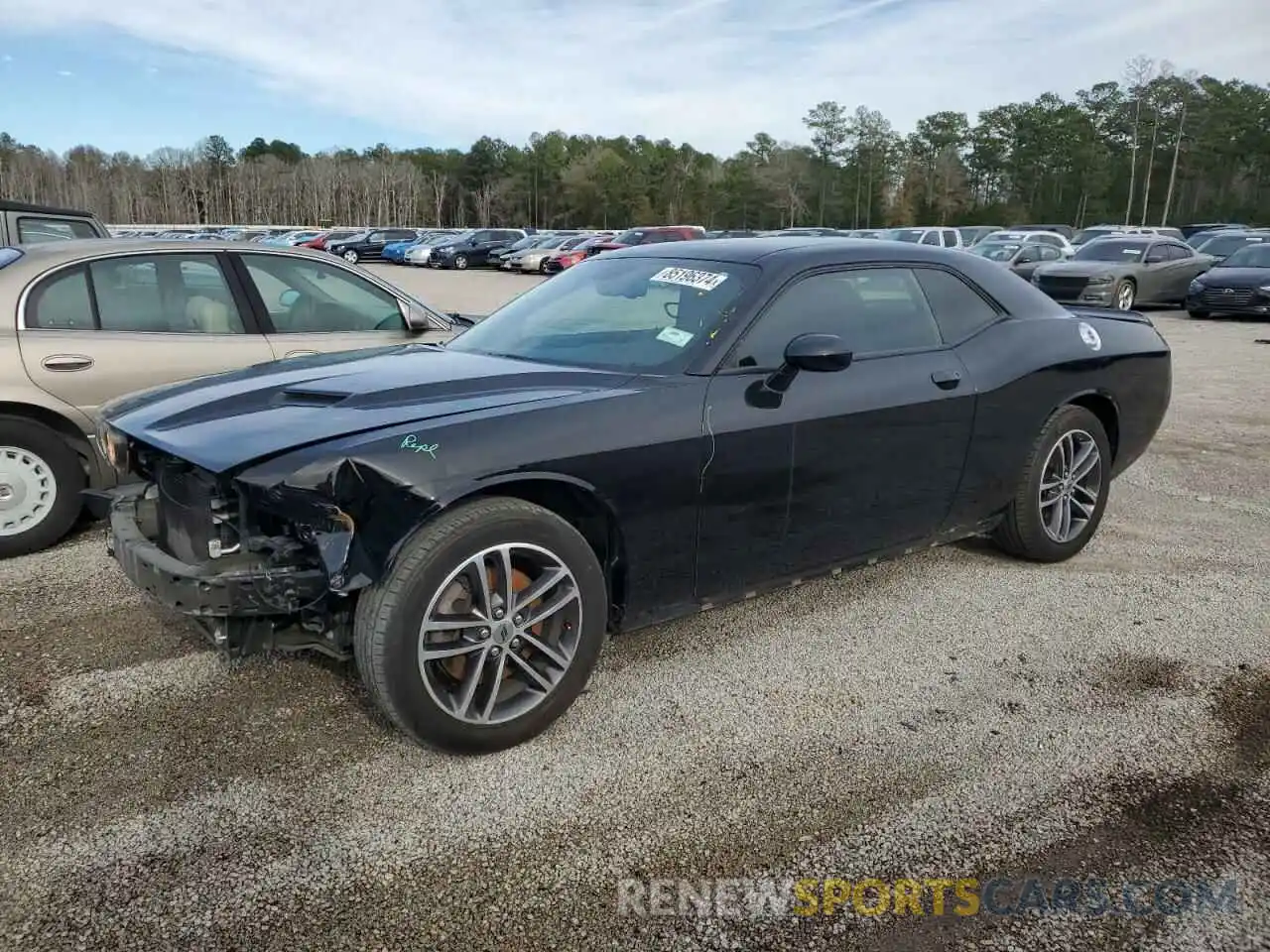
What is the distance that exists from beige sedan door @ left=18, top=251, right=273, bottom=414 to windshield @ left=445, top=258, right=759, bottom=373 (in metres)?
1.73

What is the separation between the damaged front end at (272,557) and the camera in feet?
8.55

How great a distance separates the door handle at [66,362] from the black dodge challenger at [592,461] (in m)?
Result: 1.42

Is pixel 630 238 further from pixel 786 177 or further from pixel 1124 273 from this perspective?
pixel 786 177

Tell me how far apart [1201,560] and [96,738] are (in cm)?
497

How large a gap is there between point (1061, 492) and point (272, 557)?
368cm

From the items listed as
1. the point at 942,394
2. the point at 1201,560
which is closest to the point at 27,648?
the point at 942,394

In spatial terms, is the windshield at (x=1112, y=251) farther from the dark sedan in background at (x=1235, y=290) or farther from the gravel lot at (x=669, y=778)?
the gravel lot at (x=669, y=778)

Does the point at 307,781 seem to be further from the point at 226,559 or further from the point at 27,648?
the point at 27,648

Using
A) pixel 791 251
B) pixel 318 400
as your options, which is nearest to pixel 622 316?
pixel 791 251

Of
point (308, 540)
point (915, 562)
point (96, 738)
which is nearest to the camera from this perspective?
point (308, 540)

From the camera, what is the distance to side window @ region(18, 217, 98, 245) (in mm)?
8906

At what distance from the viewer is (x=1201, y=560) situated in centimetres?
482

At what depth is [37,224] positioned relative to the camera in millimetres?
9086

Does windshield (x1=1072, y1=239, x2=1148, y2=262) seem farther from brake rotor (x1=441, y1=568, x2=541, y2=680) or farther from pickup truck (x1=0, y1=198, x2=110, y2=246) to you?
brake rotor (x1=441, y1=568, x2=541, y2=680)
